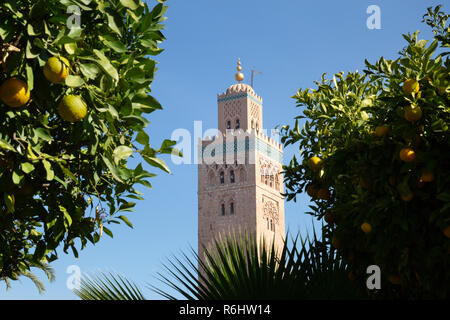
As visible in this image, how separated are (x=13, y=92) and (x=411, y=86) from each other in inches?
96.4

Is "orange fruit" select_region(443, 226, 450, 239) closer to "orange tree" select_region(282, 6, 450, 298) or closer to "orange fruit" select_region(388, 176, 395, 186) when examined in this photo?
"orange tree" select_region(282, 6, 450, 298)

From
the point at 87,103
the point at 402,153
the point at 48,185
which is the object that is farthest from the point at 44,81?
the point at 402,153

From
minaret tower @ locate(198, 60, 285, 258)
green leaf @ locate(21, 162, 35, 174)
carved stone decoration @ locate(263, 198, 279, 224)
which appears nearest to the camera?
green leaf @ locate(21, 162, 35, 174)

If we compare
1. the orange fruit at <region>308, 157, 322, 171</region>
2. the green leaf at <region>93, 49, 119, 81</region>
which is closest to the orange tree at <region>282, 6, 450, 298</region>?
the orange fruit at <region>308, 157, 322, 171</region>

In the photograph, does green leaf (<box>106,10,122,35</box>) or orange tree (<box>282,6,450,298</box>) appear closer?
green leaf (<box>106,10,122,35</box>)

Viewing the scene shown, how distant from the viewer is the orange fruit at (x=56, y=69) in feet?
8.81

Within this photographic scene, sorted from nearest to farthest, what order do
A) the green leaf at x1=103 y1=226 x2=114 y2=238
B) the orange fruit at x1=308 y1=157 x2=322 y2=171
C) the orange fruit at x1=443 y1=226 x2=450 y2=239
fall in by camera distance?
the orange fruit at x1=443 y1=226 x2=450 y2=239 < the green leaf at x1=103 y1=226 x2=114 y2=238 < the orange fruit at x1=308 y1=157 x2=322 y2=171

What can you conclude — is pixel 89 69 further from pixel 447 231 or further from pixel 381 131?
pixel 447 231

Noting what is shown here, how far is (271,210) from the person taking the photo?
153 ft

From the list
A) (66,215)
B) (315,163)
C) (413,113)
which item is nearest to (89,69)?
(66,215)

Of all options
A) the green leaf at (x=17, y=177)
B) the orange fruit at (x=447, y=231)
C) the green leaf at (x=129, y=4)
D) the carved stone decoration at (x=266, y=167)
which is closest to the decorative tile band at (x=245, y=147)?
the carved stone decoration at (x=266, y=167)

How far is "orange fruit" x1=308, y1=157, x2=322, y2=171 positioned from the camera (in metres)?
4.81

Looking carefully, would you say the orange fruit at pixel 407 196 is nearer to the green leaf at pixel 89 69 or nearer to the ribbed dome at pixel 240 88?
the green leaf at pixel 89 69

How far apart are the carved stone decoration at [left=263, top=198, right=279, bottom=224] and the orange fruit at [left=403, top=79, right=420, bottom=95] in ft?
138
